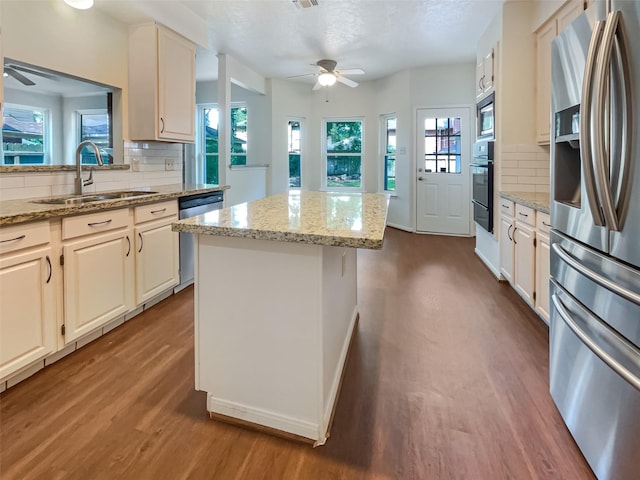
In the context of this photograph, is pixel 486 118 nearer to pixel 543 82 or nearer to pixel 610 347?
pixel 543 82

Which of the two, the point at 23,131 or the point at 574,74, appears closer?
the point at 574,74

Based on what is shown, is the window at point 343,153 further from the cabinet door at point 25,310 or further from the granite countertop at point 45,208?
the cabinet door at point 25,310

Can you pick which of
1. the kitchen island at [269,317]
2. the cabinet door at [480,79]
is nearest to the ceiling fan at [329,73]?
the cabinet door at [480,79]

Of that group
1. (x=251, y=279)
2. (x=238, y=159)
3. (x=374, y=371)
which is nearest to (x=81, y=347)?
(x=251, y=279)

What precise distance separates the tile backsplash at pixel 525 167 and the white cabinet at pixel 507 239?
0.24m

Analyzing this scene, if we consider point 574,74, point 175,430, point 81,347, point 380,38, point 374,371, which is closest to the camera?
point 574,74

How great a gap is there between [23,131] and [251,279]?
2642 millimetres

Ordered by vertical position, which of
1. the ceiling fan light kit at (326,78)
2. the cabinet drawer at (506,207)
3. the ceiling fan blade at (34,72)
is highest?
the ceiling fan light kit at (326,78)

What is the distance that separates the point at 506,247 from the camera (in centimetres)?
343

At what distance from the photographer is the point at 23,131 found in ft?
9.62

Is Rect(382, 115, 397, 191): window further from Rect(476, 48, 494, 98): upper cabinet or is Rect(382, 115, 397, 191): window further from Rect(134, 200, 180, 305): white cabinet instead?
Rect(134, 200, 180, 305): white cabinet

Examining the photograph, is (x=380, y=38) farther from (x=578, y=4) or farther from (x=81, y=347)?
(x=81, y=347)

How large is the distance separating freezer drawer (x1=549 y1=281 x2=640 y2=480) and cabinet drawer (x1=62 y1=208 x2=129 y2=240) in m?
2.44

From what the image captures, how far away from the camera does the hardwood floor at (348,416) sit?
1391 millimetres
